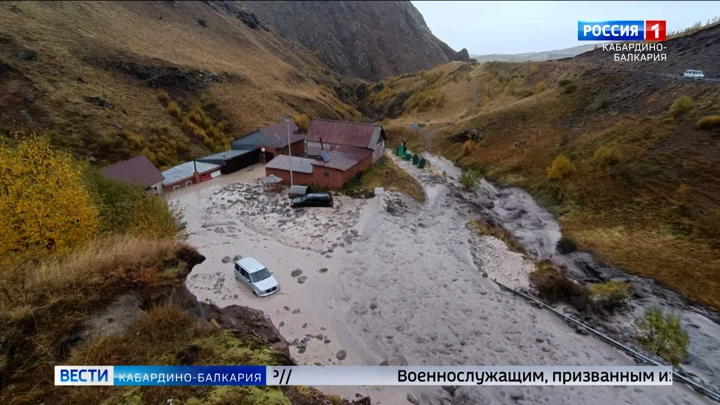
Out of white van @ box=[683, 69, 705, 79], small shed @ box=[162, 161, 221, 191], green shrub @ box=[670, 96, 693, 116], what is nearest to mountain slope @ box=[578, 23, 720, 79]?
white van @ box=[683, 69, 705, 79]

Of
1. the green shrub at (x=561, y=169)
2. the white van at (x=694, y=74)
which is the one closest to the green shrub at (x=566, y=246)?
the green shrub at (x=561, y=169)

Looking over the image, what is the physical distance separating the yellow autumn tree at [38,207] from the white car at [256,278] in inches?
346

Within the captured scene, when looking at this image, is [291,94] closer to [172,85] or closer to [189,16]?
[172,85]

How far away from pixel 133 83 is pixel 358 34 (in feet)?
434

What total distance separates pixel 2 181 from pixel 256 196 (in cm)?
2361

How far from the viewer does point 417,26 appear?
187375 mm

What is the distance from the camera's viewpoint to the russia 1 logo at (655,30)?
2273 inches

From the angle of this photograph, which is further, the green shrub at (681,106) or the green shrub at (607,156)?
the green shrub at (681,106)

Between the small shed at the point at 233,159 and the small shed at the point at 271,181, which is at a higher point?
the small shed at the point at 233,159

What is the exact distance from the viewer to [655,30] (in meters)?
Result: 60.3

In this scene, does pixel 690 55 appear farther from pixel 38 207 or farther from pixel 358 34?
pixel 358 34

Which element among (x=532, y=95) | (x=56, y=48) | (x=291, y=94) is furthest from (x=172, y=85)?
(x=532, y=95)

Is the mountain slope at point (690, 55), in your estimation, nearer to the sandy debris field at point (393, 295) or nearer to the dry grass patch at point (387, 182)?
the dry grass patch at point (387, 182)

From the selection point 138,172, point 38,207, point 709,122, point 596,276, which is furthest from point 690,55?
point 138,172
